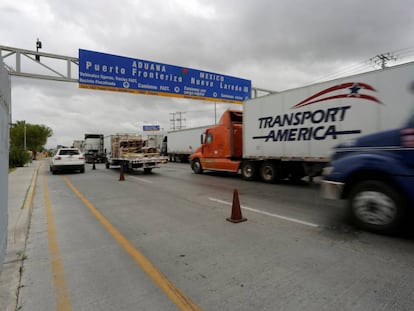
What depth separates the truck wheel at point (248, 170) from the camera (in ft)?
41.3

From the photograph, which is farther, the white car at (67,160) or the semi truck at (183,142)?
the semi truck at (183,142)

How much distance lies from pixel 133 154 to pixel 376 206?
1426 centimetres

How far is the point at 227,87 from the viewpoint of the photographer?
60.6 ft

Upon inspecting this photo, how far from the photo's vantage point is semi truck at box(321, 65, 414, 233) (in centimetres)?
436

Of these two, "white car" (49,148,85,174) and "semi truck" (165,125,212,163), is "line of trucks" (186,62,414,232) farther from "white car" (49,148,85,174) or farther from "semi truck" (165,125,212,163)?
"semi truck" (165,125,212,163)

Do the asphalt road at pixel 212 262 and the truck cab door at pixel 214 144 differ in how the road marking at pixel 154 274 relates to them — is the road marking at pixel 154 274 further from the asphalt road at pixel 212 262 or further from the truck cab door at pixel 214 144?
the truck cab door at pixel 214 144

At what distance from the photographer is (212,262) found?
3637 millimetres

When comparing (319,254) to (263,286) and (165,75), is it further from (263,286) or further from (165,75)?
(165,75)

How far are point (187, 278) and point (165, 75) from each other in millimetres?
14308

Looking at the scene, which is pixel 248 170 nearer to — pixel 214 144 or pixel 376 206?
pixel 214 144

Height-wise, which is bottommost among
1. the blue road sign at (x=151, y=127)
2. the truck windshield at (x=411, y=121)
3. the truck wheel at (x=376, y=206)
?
the truck wheel at (x=376, y=206)

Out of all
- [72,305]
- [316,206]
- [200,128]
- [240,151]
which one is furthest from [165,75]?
[72,305]

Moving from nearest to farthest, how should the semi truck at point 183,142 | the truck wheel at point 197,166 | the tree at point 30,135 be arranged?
the truck wheel at point 197,166 → the semi truck at point 183,142 → the tree at point 30,135

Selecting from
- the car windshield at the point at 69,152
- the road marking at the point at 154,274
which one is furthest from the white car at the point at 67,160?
the road marking at the point at 154,274
